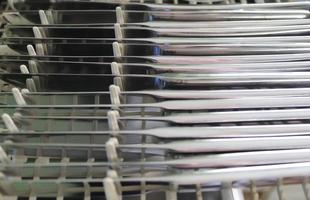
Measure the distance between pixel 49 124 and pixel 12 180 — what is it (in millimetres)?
80

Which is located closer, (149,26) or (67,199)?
(67,199)

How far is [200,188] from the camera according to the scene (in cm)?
44

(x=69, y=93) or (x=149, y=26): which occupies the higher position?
(x=149, y=26)

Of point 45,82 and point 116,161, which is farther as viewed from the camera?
point 45,82

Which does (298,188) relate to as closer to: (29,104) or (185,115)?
(185,115)

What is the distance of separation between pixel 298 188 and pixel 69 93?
270 mm

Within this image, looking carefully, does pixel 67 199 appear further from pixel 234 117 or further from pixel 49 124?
pixel 234 117

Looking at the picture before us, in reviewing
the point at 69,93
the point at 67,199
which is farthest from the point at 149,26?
the point at 67,199

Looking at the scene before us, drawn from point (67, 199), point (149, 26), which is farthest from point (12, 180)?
point (149, 26)

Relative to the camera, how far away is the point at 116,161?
43 centimetres

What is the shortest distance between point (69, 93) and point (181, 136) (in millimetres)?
141

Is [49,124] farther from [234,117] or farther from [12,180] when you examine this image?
[234,117]

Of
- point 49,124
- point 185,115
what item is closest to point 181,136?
point 185,115

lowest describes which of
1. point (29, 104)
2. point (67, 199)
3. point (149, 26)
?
point (67, 199)
